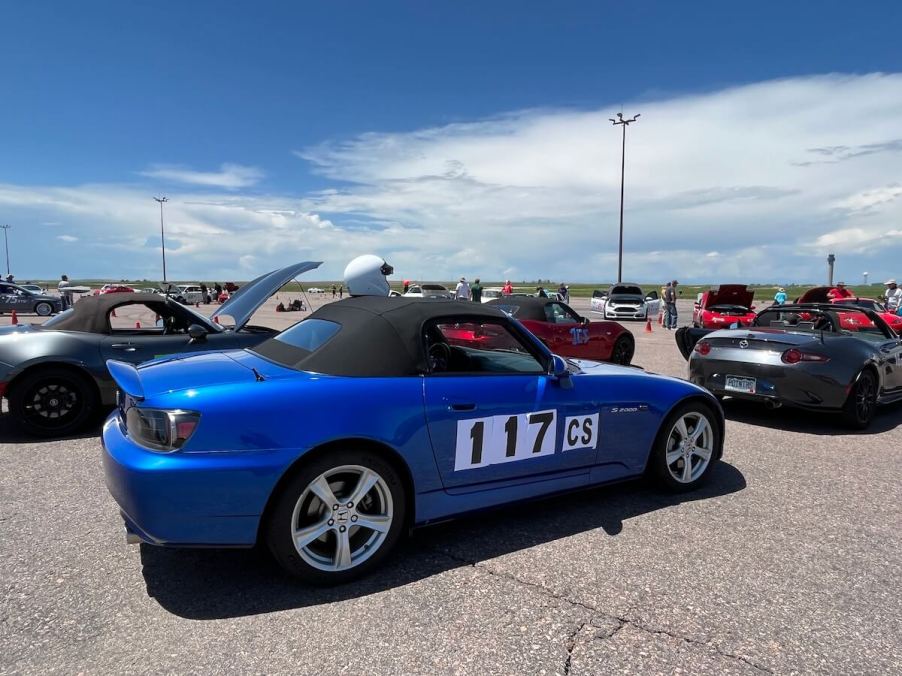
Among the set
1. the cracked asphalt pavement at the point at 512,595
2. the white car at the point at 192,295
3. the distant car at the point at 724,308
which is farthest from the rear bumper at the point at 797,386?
the white car at the point at 192,295

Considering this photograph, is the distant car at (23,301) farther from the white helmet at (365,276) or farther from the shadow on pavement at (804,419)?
the shadow on pavement at (804,419)

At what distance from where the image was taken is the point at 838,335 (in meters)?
6.54

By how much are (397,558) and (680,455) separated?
2.19 m

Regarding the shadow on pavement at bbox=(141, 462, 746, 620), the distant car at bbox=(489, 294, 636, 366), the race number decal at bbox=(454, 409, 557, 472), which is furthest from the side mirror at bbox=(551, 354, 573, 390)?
the distant car at bbox=(489, 294, 636, 366)

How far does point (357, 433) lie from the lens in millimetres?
2914

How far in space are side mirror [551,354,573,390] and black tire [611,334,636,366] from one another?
7.24m

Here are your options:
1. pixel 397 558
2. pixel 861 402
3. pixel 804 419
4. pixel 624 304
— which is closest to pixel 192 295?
pixel 624 304

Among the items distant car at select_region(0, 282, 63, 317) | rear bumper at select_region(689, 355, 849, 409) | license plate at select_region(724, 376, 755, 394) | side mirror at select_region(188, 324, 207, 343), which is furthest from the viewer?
distant car at select_region(0, 282, 63, 317)

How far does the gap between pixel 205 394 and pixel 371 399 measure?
2.52 feet

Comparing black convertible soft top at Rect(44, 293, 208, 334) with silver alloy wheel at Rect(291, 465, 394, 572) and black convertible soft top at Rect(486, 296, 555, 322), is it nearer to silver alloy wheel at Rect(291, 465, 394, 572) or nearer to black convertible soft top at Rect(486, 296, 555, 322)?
silver alloy wheel at Rect(291, 465, 394, 572)

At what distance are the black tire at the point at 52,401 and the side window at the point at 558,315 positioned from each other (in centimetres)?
647

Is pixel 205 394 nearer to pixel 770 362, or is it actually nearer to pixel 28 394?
pixel 28 394

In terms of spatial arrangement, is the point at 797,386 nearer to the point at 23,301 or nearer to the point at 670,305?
the point at 670,305

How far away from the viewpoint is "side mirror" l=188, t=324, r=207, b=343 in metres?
5.75
